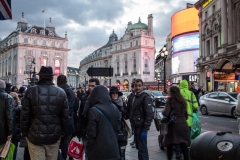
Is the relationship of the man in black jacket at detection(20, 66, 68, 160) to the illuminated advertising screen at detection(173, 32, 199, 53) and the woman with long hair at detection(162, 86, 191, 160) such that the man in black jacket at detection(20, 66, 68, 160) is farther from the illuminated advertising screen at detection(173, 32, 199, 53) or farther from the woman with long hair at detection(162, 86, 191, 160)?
the illuminated advertising screen at detection(173, 32, 199, 53)

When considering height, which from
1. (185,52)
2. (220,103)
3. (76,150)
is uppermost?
(185,52)

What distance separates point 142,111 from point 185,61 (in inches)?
2377

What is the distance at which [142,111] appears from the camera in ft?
18.0

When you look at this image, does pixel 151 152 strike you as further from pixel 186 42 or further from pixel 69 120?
pixel 186 42

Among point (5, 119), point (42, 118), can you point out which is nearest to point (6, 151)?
point (5, 119)

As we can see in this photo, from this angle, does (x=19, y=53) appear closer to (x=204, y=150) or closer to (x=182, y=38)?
(x=182, y=38)

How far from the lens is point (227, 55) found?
30156 millimetres

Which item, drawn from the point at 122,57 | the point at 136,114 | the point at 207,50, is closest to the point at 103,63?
the point at 122,57

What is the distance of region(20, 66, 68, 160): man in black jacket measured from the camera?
156 inches

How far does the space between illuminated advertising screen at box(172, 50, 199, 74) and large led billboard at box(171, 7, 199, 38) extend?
545cm

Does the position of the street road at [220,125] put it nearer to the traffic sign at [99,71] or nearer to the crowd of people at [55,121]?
the traffic sign at [99,71]

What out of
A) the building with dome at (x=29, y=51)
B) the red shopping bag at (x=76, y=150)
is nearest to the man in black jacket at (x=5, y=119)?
the red shopping bag at (x=76, y=150)

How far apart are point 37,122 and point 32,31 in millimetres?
86110

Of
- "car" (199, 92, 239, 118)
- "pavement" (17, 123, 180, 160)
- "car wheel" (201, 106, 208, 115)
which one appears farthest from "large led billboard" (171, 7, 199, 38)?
"pavement" (17, 123, 180, 160)
